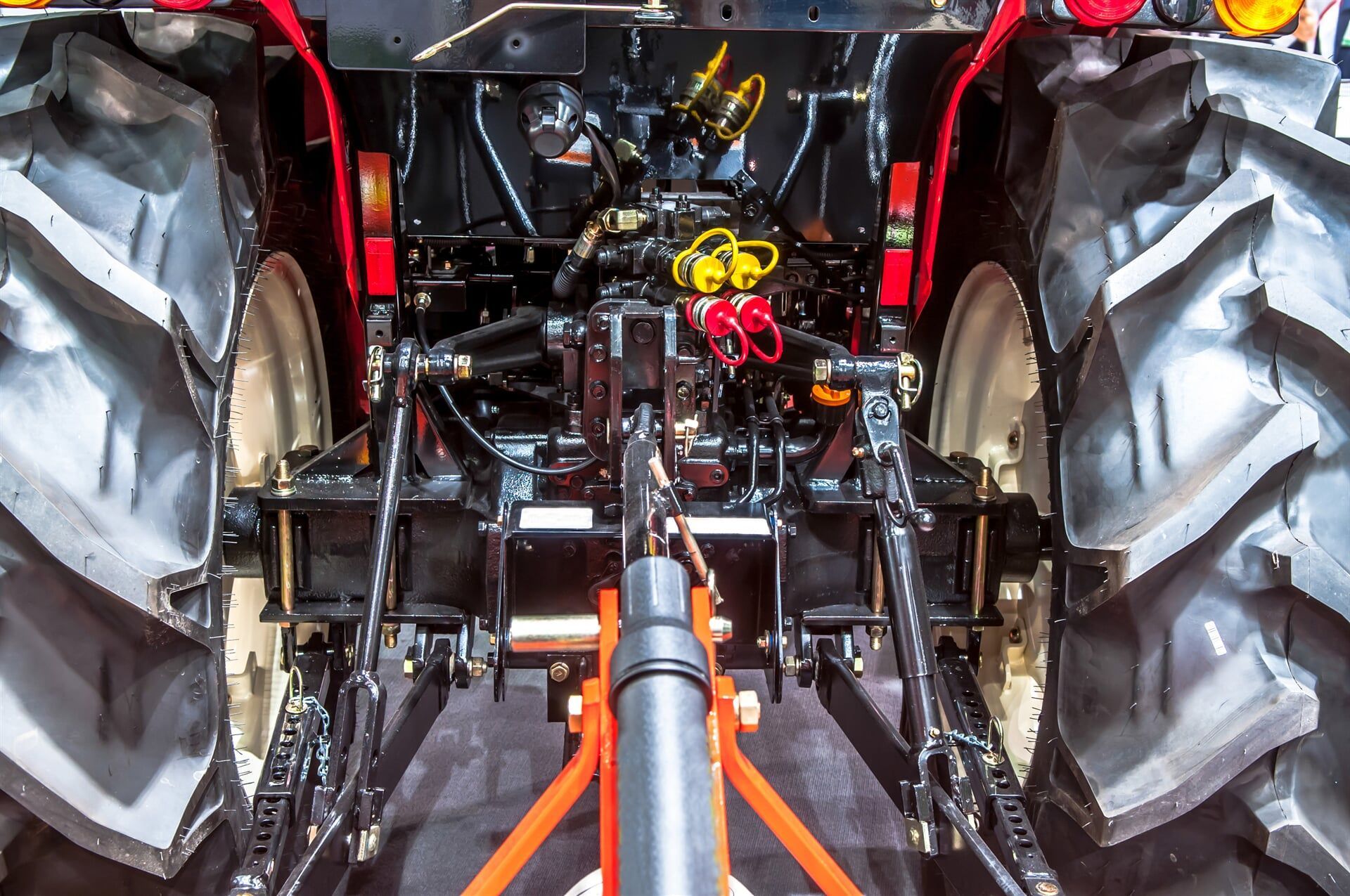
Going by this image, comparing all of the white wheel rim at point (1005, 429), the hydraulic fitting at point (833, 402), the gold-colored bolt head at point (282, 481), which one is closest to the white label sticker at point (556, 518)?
the gold-colored bolt head at point (282, 481)

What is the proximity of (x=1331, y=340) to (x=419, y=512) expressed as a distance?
142 centimetres

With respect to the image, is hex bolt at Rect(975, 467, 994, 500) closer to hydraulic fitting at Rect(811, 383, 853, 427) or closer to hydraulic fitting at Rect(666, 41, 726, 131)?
hydraulic fitting at Rect(811, 383, 853, 427)

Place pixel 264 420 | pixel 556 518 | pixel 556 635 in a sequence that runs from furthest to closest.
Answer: pixel 264 420
pixel 556 518
pixel 556 635

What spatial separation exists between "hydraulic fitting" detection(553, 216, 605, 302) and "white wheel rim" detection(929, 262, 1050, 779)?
77cm

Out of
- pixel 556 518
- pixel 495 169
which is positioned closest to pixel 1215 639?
pixel 556 518

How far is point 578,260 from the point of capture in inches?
82.7

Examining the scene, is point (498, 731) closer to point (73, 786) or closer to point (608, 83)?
point (73, 786)

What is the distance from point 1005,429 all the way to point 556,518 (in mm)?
1095

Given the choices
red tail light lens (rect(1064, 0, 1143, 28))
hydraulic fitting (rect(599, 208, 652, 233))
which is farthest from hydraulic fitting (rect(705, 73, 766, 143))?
red tail light lens (rect(1064, 0, 1143, 28))

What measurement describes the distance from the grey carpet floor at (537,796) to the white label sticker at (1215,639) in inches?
37.9

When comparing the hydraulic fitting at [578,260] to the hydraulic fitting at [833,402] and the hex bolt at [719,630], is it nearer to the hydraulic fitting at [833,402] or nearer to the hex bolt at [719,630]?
the hydraulic fitting at [833,402]

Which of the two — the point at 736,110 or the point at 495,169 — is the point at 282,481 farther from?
the point at 736,110

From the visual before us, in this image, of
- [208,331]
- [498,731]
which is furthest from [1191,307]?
[498,731]

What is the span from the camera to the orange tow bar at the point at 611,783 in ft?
3.29
